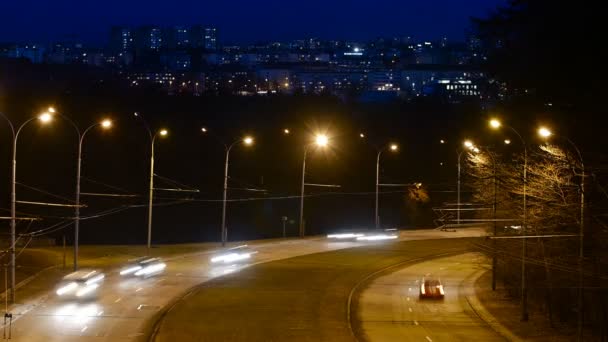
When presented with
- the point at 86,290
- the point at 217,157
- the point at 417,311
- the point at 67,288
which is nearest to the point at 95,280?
the point at 86,290

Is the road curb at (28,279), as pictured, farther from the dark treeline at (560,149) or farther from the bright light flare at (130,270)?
the dark treeline at (560,149)

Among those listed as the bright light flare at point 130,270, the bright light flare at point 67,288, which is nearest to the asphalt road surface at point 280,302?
the bright light flare at point 130,270

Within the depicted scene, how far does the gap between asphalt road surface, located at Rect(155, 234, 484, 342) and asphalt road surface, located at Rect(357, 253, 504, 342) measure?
1.04 metres

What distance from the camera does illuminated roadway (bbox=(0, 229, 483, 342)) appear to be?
29.6 meters

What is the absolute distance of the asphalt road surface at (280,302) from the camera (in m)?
30.4

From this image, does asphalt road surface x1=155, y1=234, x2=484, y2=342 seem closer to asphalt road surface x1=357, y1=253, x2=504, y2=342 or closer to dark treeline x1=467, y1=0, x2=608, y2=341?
asphalt road surface x1=357, y1=253, x2=504, y2=342

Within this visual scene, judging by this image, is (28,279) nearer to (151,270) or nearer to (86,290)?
(151,270)

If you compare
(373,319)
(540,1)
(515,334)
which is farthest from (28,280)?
(540,1)

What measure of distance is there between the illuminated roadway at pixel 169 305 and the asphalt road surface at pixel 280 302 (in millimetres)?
47

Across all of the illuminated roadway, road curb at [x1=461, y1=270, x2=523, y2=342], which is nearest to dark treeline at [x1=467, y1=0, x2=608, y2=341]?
road curb at [x1=461, y1=270, x2=523, y2=342]

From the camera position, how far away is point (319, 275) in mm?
47531

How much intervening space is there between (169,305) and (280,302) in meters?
4.61

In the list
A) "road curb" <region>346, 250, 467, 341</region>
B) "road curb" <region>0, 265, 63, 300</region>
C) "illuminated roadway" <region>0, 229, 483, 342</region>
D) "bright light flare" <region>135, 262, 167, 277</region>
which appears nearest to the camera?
"illuminated roadway" <region>0, 229, 483, 342</region>

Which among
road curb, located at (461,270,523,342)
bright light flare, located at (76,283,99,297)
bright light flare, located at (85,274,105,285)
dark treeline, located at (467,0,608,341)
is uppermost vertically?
dark treeline, located at (467,0,608,341)
